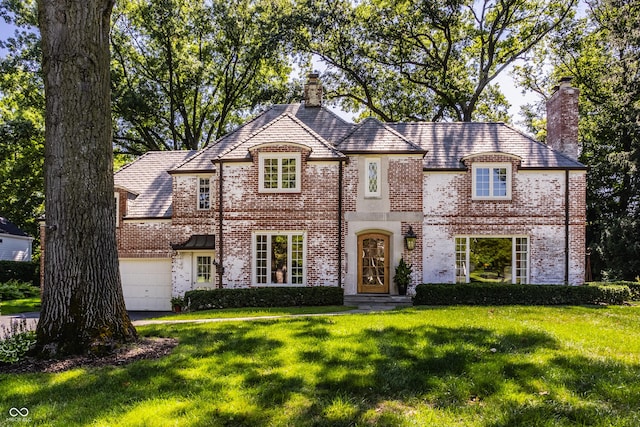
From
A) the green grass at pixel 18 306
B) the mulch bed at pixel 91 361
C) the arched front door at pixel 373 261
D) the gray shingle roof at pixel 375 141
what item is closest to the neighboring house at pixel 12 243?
the green grass at pixel 18 306

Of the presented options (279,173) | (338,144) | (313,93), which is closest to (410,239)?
(338,144)

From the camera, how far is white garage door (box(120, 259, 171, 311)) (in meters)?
16.8

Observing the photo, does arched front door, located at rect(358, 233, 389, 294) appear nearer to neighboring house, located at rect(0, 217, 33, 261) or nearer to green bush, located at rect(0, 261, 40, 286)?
green bush, located at rect(0, 261, 40, 286)

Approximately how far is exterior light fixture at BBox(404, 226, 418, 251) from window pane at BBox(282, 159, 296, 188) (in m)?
4.60

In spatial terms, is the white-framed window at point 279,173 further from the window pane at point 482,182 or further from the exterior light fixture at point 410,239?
the window pane at point 482,182

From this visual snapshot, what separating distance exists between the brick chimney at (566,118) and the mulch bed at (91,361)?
16940mm

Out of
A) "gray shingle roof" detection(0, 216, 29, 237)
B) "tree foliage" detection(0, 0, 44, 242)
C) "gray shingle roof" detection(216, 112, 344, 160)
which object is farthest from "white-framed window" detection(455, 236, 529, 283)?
"gray shingle roof" detection(0, 216, 29, 237)

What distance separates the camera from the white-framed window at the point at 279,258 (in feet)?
48.2

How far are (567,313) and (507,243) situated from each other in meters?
5.49

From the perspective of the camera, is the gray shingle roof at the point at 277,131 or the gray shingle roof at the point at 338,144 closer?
the gray shingle roof at the point at 338,144

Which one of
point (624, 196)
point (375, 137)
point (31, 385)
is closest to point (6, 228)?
point (375, 137)

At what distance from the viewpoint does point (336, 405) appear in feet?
14.1

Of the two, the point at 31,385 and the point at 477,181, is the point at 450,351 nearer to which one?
the point at 31,385

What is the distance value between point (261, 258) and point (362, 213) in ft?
13.6
